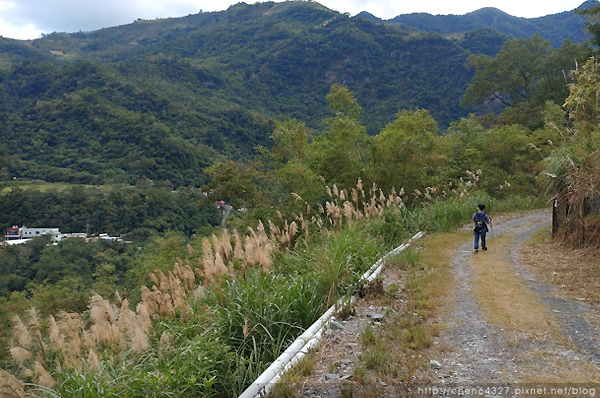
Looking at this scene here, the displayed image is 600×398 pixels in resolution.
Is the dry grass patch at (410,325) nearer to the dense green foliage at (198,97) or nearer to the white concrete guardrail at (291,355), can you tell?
the white concrete guardrail at (291,355)

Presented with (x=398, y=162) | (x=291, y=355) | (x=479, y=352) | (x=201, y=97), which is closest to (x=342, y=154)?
(x=398, y=162)

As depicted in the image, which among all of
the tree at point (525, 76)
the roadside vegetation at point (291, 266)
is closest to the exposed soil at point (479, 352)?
the roadside vegetation at point (291, 266)

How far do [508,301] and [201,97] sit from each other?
11733 cm

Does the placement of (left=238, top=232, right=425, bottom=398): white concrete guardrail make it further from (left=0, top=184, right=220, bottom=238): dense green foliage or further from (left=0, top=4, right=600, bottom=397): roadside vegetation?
(left=0, top=184, right=220, bottom=238): dense green foliage

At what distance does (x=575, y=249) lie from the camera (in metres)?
7.92

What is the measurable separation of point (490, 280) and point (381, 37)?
140m

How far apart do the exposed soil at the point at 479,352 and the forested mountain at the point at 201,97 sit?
6133 centimetres

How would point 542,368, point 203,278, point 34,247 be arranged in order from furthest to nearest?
point 34,247 < point 203,278 < point 542,368

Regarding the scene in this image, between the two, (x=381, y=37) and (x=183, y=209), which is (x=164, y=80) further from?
(x=183, y=209)

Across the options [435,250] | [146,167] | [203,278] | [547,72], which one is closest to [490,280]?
[435,250]

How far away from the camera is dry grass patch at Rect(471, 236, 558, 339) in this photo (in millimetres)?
4605

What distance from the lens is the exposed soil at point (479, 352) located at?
347cm

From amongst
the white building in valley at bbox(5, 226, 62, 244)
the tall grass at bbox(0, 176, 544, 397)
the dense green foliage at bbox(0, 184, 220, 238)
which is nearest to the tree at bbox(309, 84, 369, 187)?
the tall grass at bbox(0, 176, 544, 397)

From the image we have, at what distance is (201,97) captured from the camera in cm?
11500
